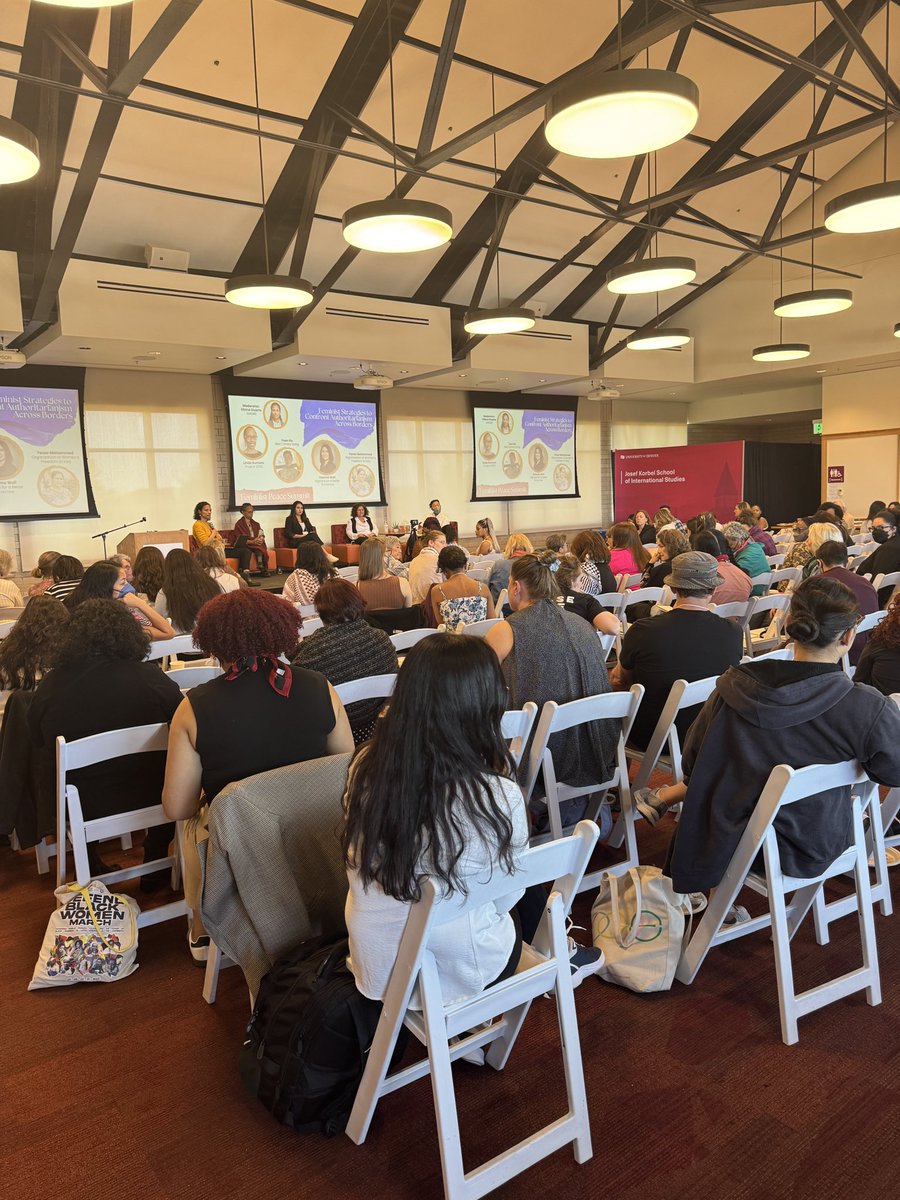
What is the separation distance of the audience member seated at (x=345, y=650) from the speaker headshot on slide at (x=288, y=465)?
1047cm

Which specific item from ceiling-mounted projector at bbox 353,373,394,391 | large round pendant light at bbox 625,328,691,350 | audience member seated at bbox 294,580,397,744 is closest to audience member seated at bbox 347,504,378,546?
ceiling-mounted projector at bbox 353,373,394,391

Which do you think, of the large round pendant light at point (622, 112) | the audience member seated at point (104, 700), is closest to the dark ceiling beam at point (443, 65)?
the large round pendant light at point (622, 112)

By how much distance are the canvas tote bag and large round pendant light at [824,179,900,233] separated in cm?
467

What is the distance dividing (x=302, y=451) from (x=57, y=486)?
3.85 meters

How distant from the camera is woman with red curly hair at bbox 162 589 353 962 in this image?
2.31 m

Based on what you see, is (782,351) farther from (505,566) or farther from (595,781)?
(595,781)

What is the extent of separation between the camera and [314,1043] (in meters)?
1.84

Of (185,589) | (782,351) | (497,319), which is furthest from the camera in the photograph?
(782,351)

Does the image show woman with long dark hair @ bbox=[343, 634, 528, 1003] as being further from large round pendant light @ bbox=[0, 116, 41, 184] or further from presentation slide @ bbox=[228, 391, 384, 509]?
presentation slide @ bbox=[228, 391, 384, 509]

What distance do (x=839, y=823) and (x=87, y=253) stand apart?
10698mm

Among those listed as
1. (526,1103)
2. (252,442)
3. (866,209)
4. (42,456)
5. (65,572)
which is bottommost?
(526,1103)

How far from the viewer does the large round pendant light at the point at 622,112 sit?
350 centimetres

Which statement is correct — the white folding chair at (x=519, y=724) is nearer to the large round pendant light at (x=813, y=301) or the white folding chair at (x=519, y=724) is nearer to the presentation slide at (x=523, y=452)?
the large round pendant light at (x=813, y=301)

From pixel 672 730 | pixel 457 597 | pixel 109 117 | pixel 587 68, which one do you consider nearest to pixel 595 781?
pixel 672 730
